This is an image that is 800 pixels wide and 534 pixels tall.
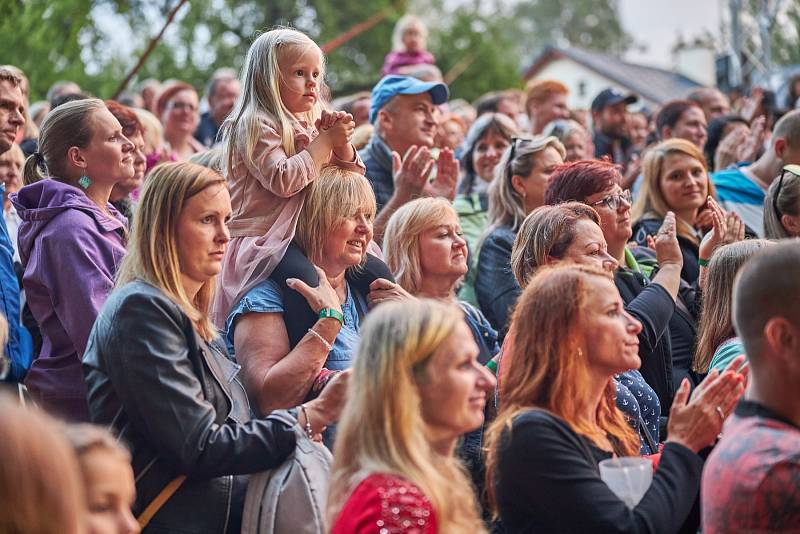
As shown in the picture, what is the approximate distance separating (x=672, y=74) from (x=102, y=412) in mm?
46352

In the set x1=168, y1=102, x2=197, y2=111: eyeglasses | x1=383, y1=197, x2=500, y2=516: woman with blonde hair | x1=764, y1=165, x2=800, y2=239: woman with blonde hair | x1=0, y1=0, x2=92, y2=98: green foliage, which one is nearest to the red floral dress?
x1=383, y1=197, x2=500, y2=516: woman with blonde hair

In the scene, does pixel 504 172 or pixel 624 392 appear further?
A: pixel 504 172

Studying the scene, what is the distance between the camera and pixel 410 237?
520cm

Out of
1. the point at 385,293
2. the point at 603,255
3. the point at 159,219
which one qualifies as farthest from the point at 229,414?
the point at 603,255

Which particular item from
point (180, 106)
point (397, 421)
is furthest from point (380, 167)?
point (397, 421)

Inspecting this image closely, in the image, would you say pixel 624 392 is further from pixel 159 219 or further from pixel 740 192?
pixel 740 192

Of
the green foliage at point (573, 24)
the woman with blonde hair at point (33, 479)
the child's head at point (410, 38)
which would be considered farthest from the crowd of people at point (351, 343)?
the green foliage at point (573, 24)

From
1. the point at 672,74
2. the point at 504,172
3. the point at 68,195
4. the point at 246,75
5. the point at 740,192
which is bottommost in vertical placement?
the point at 672,74

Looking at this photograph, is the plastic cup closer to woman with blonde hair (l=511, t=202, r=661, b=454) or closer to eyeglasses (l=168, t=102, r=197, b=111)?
woman with blonde hair (l=511, t=202, r=661, b=454)

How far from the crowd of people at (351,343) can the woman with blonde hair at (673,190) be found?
0.16 metres

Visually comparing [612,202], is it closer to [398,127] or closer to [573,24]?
[398,127]

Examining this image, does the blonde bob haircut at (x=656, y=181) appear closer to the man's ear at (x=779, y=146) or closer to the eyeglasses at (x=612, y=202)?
the man's ear at (x=779, y=146)

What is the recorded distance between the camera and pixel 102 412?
3449mm

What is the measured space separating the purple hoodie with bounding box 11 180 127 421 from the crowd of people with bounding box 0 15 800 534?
0.01 m
